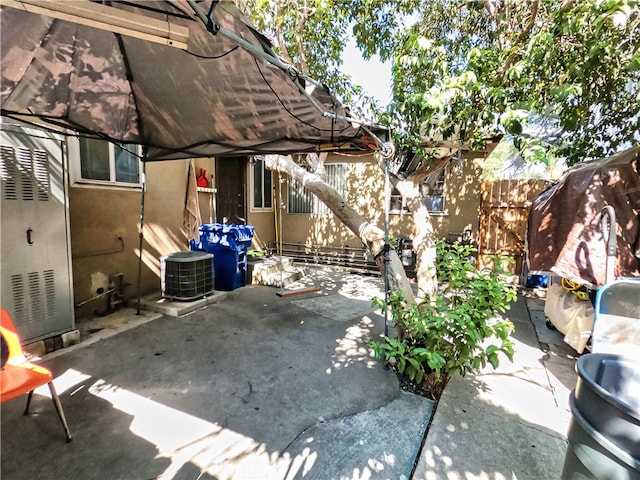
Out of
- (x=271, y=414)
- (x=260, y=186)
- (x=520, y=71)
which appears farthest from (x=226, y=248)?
(x=520, y=71)

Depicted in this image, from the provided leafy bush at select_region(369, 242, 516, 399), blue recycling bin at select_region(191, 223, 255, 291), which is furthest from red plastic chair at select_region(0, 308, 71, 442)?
blue recycling bin at select_region(191, 223, 255, 291)

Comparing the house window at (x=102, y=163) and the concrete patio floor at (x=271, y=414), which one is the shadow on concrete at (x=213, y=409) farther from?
the house window at (x=102, y=163)

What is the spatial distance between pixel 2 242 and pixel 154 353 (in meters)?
1.79

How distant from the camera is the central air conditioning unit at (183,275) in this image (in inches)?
177

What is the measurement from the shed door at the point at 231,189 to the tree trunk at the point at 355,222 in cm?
262

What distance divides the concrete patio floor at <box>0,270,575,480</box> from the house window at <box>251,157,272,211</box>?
466 cm

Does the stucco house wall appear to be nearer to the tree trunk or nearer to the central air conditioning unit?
the tree trunk

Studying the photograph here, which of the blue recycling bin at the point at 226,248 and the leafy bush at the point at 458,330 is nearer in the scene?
the leafy bush at the point at 458,330

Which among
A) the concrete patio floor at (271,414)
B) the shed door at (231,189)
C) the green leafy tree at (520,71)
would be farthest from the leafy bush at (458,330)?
the shed door at (231,189)

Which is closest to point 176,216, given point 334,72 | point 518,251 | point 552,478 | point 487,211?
point 334,72

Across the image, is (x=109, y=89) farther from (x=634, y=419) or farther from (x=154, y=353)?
(x=634, y=419)

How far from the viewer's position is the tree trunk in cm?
341

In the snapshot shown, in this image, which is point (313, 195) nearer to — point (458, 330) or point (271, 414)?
point (458, 330)

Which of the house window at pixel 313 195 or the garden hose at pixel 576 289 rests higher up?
the house window at pixel 313 195
